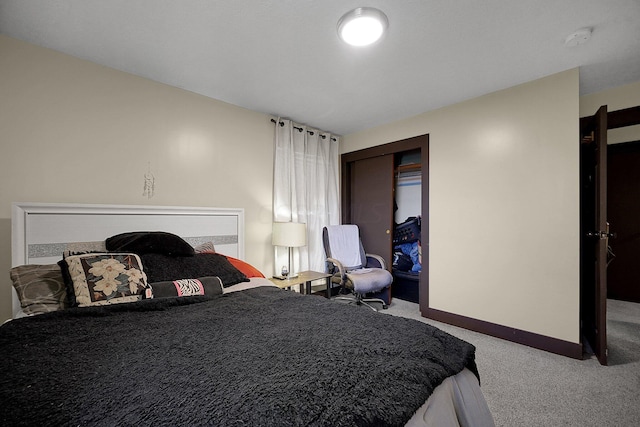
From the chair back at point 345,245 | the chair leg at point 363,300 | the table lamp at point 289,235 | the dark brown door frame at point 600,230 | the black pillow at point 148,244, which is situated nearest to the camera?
the black pillow at point 148,244

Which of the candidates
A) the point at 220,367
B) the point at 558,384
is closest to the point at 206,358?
the point at 220,367

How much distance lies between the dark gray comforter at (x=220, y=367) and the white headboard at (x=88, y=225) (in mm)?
928

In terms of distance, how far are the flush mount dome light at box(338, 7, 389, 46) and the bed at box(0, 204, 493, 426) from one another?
1856 mm

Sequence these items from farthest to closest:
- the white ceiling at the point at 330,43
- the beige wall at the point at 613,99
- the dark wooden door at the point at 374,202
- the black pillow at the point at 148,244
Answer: the dark wooden door at the point at 374,202 → the beige wall at the point at 613,99 → the black pillow at the point at 148,244 → the white ceiling at the point at 330,43

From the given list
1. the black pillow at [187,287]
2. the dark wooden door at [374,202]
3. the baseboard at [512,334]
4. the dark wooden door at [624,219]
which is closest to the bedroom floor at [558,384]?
the baseboard at [512,334]

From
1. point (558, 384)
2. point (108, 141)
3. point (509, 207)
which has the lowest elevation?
point (558, 384)

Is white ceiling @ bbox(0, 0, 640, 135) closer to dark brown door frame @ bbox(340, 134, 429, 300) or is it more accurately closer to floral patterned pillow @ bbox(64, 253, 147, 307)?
dark brown door frame @ bbox(340, 134, 429, 300)

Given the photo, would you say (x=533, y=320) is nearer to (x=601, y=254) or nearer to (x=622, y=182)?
(x=601, y=254)

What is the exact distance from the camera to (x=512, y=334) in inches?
105

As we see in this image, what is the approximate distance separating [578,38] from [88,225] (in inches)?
161

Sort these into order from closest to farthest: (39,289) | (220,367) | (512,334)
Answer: (220,367)
(39,289)
(512,334)

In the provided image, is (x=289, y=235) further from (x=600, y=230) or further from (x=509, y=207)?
(x=600, y=230)

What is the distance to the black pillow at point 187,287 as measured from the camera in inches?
70.5

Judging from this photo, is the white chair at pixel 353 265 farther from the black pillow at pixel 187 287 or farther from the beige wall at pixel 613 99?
the beige wall at pixel 613 99
